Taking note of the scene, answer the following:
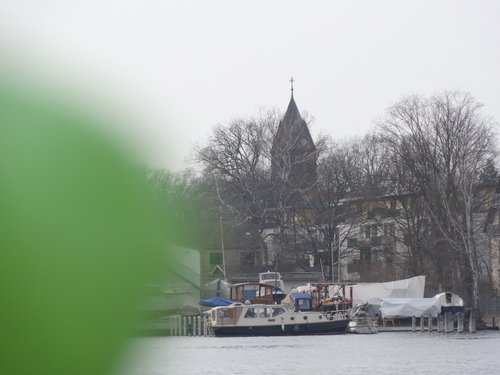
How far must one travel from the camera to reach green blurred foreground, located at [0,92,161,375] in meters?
4.67

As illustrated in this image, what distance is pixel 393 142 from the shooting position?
68.8 m

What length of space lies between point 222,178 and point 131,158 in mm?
79078

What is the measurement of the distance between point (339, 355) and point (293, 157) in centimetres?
4738

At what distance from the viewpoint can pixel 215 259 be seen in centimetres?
8275

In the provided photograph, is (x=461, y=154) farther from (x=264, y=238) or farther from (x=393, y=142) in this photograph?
(x=264, y=238)

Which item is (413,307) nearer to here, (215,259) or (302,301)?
(302,301)

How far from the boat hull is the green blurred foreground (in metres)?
49.5

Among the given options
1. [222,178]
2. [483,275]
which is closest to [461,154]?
[483,275]

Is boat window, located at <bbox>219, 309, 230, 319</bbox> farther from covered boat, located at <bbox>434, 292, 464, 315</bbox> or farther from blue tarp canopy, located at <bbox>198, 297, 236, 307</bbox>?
covered boat, located at <bbox>434, 292, 464, 315</bbox>

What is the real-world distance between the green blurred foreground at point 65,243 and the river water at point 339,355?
1480cm

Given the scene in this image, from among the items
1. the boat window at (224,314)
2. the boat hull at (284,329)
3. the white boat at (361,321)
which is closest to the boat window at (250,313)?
the boat hull at (284,329)

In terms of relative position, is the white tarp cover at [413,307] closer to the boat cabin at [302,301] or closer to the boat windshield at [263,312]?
the boat cabin at [302,301]

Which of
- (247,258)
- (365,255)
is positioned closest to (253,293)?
(247,258)

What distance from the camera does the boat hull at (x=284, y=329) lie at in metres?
54.0
